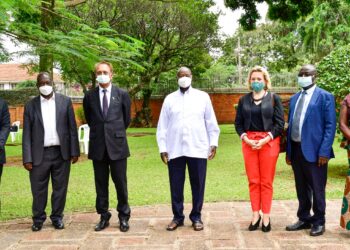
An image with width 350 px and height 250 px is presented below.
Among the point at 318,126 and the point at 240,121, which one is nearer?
the point at 318,126

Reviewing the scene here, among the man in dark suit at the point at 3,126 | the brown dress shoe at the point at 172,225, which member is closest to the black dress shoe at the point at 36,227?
the man in dark suit at the point at 3,126

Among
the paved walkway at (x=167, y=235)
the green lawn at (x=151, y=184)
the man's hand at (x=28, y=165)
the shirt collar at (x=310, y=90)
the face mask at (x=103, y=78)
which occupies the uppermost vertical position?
the face mask at (x=103, y=78)

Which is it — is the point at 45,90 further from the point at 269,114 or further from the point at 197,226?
the point at 269,114

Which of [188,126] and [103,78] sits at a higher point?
[103,78]

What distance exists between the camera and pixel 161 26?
22.1 meters

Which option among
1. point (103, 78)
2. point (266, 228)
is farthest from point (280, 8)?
point (266, 228)

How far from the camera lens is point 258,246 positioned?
5027mm

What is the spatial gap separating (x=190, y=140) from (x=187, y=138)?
0.04m

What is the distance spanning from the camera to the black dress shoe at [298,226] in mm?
5613

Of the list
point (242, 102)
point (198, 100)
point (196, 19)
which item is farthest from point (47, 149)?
point (196, 19)

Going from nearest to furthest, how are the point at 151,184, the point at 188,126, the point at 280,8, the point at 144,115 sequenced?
1. the point at 188,126
2. the point at 280,8
3. the point at 151,184
4. the point at 144,115

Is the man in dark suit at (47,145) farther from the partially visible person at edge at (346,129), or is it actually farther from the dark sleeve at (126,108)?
the partially visible person at edge at (346,129)

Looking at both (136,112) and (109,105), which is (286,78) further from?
(109,105)

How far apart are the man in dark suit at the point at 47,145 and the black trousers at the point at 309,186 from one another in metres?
2.64
